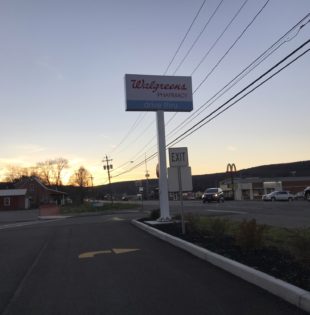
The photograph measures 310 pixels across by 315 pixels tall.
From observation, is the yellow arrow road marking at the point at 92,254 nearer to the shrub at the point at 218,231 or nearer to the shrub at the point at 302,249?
the shrub at the point at 218,231

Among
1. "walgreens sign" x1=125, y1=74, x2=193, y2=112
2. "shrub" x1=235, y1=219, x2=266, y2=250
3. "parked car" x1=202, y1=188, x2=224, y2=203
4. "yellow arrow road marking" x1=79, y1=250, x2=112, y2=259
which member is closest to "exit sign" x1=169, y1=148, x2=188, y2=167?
"yellow arrow road marking" x1=79, y1=250, x2=112, y2=259

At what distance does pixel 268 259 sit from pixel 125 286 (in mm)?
2897

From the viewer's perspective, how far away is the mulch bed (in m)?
7.59

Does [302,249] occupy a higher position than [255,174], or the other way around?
[255,174]

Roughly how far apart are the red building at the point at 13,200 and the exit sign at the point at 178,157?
278ft

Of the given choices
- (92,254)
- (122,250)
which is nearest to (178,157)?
(122,250)

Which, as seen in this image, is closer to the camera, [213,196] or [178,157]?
[178,157]

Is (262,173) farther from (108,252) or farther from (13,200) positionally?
(108,252)

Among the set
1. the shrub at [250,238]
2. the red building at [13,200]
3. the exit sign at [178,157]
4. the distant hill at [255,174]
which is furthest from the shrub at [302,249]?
the distant hill at [255,174]

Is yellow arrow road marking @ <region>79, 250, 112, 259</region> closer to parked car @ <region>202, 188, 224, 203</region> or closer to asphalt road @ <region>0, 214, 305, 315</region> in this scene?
asphalt road @ <region>0, 214, 305, 315</region>

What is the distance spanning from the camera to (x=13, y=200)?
314ft

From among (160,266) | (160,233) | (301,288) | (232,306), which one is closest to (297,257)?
(301,288)

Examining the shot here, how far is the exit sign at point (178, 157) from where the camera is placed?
15.8 metres

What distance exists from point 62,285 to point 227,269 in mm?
3121
